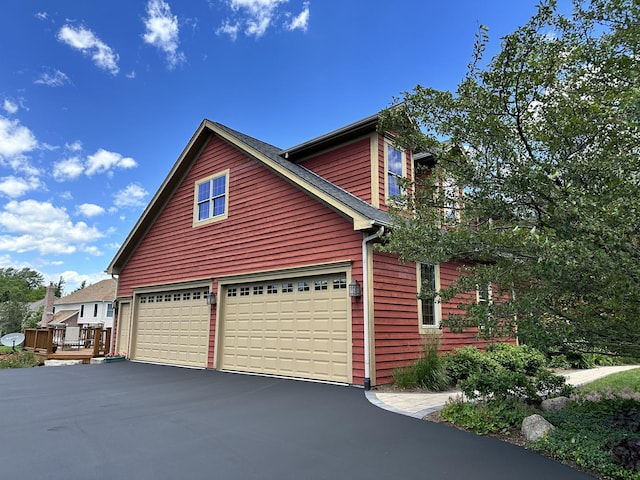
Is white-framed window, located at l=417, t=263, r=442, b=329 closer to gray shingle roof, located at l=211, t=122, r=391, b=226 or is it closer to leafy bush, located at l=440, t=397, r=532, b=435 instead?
gray shingle roof, located at l=211, t=122, r=391, b=226

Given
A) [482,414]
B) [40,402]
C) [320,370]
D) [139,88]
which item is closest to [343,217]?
[320,370]

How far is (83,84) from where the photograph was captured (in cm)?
1909

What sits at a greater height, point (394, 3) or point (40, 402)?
point (394, 3)

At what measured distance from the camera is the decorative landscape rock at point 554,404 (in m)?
5.56

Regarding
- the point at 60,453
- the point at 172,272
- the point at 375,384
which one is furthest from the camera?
the point at 172,272

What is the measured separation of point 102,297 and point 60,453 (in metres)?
32.4

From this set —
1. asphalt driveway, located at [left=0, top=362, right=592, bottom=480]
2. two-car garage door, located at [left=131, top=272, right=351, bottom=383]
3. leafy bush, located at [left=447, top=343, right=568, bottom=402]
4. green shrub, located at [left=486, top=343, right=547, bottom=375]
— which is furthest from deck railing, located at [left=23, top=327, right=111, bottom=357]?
green shrub, located at [left=486, top=343, right=547, bottom=375]

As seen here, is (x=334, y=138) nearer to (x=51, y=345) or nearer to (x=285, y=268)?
(x=285, y=268)

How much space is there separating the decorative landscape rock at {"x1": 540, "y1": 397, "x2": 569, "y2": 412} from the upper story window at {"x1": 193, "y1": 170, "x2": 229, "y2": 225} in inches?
355

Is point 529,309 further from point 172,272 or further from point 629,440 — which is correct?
point 172,272

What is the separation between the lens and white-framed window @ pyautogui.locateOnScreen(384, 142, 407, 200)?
1012 centimetres

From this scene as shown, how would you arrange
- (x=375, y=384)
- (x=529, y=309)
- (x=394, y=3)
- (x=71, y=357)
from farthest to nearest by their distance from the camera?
(x=71, y=357), (x=394, y=3), (x=375, y=384), (x=529, y=309)

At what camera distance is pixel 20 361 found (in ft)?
47.6

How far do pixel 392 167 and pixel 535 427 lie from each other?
7082 mm
